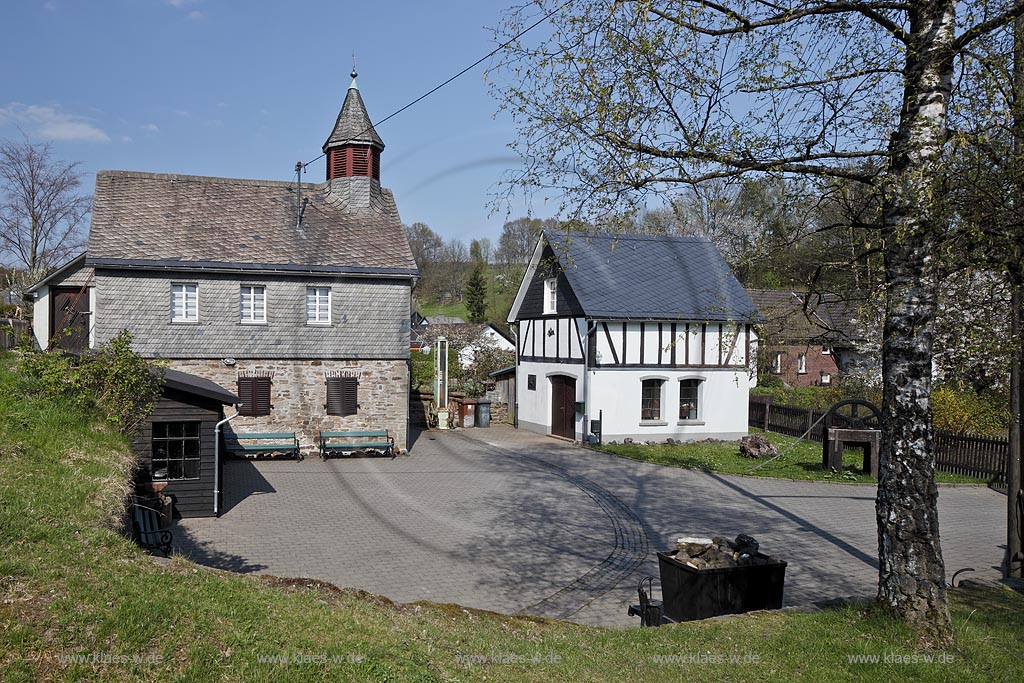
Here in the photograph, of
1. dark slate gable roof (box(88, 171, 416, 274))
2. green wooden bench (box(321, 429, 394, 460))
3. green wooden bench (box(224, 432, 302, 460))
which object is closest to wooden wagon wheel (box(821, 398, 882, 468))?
green wooden bench (box(321, 429, 394, 460))

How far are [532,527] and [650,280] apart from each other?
1388cm

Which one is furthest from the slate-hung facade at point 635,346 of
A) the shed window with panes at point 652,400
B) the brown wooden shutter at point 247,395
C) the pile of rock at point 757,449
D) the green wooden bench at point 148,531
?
the green wooden bench at point 148,531

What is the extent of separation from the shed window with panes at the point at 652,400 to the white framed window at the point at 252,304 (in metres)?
12.0

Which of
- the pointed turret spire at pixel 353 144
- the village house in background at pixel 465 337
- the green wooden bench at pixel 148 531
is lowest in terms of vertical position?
the green wooden bench at pixel 148 531

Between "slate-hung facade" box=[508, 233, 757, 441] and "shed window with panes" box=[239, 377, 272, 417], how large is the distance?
29.5 ft

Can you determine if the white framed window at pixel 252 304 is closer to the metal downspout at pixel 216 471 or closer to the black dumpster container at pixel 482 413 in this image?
the metal downspout at pixel 216 471

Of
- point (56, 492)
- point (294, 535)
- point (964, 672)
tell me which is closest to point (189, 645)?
point (56, 492)

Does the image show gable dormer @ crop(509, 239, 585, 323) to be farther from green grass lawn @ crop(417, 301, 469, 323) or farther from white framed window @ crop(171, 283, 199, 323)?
green grass lawn @ crop(417, 301, 469, 323)

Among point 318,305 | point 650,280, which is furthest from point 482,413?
point 318,305

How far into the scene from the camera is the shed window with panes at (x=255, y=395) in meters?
21.2

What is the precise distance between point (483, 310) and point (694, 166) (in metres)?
53.2

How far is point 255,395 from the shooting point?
21.3 metres

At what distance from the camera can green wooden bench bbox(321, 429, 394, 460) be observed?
2139 cm

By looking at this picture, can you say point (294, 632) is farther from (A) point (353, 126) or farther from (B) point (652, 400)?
(A) point (353, 126)
